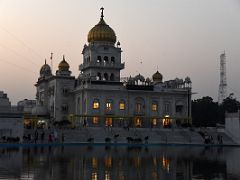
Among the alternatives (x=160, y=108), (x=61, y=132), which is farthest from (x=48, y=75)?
(x=61, y=132)

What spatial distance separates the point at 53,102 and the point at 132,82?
44.3 ft

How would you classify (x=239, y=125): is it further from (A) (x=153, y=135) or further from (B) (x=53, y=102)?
(B) (x=53, y=102)

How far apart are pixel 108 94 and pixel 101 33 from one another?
37.1 feet

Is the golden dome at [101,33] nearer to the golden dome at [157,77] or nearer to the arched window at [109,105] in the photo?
the golden dome at [157,77]

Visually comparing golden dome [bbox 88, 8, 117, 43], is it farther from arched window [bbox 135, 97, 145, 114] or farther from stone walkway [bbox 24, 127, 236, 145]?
stone walkway [bbox 24, 127, 236, 145]

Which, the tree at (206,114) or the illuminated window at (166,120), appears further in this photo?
the tree at (206,114)

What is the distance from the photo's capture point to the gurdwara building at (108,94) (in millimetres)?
70875

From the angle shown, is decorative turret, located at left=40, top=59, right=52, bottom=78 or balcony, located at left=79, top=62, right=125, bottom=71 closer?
balcony, located at left=79, top=62, right=125, bottom=71

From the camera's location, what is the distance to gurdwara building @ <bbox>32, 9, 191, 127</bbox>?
233 ft

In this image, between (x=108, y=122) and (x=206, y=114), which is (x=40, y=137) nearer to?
(x=108, y=122)

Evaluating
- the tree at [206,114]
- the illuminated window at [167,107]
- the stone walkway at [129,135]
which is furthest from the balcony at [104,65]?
the tree at [206,114]

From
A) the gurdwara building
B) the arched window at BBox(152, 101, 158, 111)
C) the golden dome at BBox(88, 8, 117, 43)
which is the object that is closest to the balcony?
the gurdwara building

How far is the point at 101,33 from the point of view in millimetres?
76812

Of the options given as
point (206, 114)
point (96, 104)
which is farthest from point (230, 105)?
point (96, 104)
